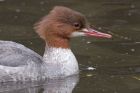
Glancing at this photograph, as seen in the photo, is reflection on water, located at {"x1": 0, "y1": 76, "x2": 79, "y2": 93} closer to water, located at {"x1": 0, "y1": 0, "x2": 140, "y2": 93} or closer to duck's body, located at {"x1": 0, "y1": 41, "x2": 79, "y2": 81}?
water, located at {"x1": 0, "y1": 0, "x2": 140, "y2": 93}

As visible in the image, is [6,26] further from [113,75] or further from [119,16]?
[113,75]

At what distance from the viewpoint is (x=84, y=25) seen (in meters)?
12.8

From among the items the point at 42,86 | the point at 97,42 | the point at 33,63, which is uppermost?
the point at 33,63

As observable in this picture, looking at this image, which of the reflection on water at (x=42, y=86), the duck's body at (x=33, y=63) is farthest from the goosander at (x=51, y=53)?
the reflection on water at (x=42, y=86)

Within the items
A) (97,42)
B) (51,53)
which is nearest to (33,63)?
(51,53)

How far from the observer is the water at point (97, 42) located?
12227 mm

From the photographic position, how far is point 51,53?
12.9m

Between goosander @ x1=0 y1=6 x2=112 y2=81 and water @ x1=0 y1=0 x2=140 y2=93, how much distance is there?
197mm

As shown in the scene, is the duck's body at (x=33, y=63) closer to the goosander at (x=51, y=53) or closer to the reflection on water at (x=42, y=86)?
the goosander at (x=51, y=53)

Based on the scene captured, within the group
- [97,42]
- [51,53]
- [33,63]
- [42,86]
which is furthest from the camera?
[97,42]

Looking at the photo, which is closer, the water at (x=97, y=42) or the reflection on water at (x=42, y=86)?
the reflection on water at (x=42, y=86)

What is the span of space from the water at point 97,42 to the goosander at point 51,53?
0.20 metres

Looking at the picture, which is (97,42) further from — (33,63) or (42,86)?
(42,86)

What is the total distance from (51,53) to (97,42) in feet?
6.70
